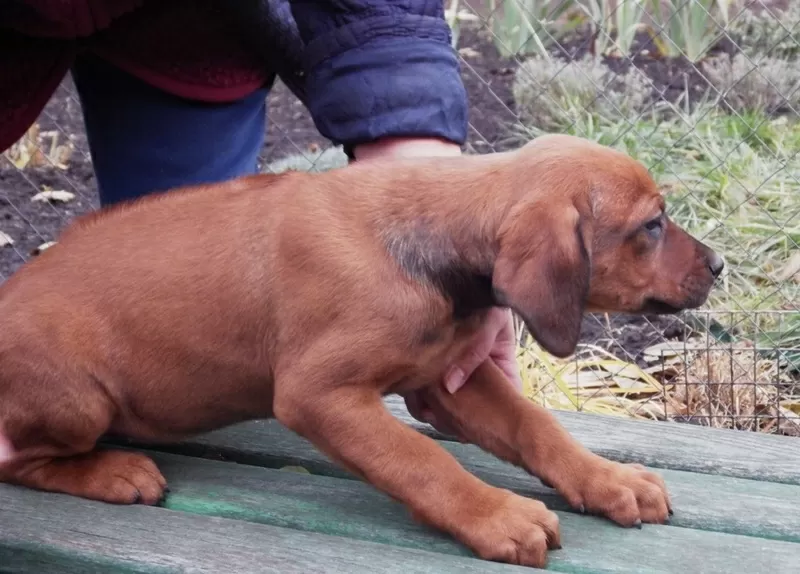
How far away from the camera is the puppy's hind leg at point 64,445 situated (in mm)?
2547

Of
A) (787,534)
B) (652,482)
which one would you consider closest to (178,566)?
(652,482)

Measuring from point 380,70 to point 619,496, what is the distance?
1268mm

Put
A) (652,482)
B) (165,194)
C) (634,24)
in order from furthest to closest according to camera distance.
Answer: (634,24)
(165,194)
(652,482)

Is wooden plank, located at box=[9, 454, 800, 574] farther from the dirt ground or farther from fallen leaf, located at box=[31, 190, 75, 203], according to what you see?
fallen leaf, located at box=[31, 190, 75, 203]

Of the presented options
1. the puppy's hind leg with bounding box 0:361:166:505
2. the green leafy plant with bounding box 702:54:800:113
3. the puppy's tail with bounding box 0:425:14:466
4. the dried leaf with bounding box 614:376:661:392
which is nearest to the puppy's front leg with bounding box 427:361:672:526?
the puppy's hind leg with bounding box 0:361:166:505

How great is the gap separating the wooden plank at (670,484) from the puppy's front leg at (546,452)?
0.09 metres

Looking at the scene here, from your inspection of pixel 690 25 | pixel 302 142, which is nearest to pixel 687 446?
pixel 690 25

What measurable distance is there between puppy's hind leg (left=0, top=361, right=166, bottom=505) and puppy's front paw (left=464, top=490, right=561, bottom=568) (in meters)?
0.85

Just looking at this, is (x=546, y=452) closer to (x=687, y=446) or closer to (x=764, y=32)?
(x=687, y=446)

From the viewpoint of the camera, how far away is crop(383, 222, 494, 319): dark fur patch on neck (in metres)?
2.35

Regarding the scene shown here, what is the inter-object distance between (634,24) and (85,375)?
15.8 ft

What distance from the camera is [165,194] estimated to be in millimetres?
2779

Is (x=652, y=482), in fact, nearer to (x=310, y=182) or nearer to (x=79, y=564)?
(x=310, y=182)

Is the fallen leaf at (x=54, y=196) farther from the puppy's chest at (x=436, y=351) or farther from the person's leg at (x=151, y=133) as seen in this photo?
the puppy's chest at (x=436, y=351)
